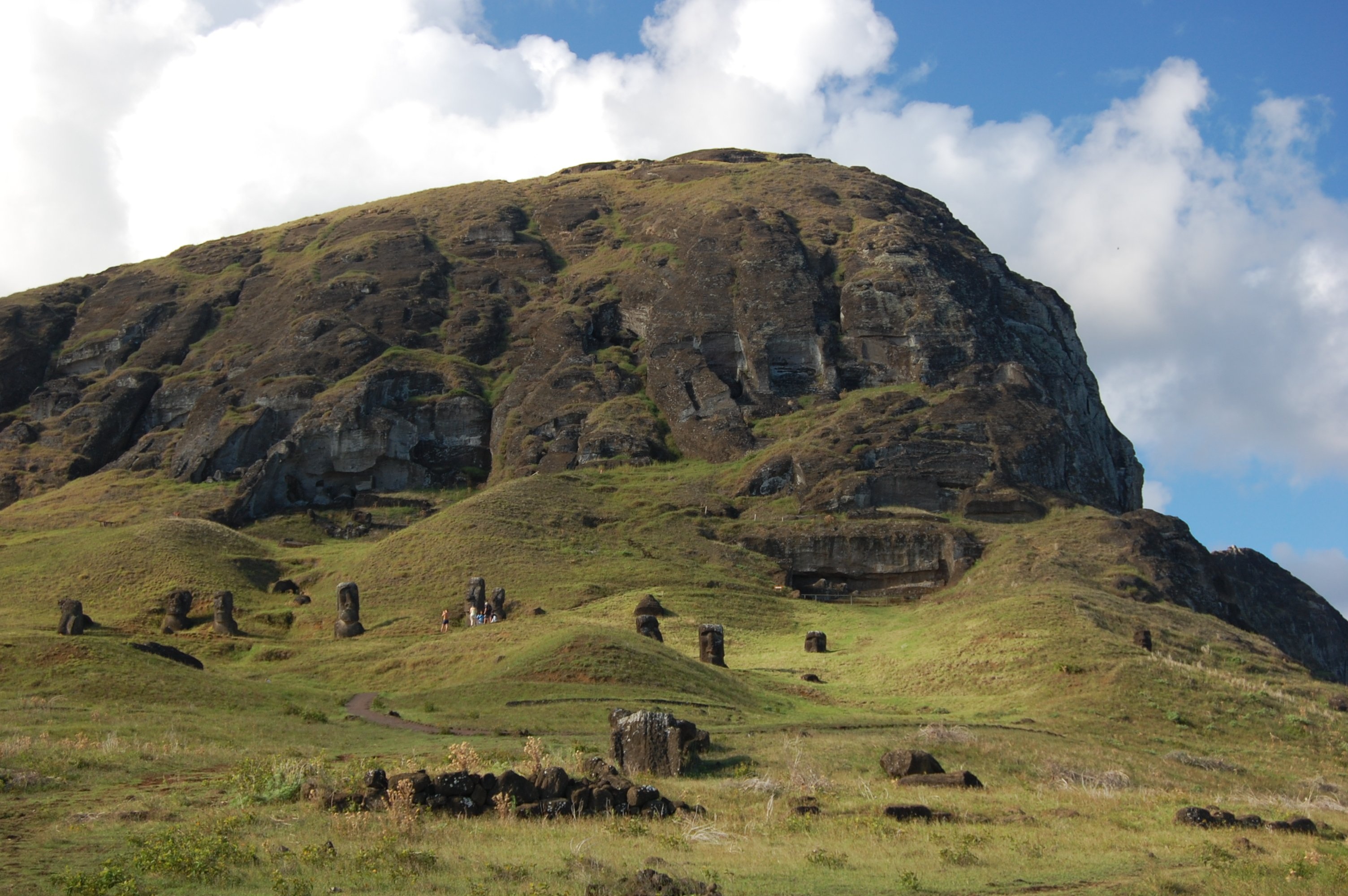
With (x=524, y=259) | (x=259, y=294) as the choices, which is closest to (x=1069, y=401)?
(x=524, y=259)

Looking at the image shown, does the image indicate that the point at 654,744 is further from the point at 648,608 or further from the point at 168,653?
the point at 648,608

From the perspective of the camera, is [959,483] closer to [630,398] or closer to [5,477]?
[630,398]

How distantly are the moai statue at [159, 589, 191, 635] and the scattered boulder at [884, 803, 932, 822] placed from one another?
49749 millimetres

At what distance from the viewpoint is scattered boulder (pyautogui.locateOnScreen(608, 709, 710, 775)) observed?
26375mm

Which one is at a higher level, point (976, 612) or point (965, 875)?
point (976, 612)

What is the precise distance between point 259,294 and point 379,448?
48.3 m

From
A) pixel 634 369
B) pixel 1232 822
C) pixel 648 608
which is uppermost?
pixel 634 369

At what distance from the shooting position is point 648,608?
62.1 meters

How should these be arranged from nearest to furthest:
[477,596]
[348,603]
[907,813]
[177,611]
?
[907,813]
[348,603]
[477,596]
[177,611]

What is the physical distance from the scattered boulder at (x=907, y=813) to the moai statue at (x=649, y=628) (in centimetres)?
3145

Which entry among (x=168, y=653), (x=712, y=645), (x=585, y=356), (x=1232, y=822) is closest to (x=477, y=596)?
(x=712, y=645)

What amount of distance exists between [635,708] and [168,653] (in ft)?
57.3

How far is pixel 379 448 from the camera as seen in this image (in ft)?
342

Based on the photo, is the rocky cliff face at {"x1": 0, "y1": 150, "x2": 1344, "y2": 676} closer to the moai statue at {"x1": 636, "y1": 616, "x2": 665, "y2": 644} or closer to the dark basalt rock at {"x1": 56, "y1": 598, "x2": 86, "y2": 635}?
the moai statue at {"x1": 636, "y1": 616, "x2": 665, "y2": 644}
